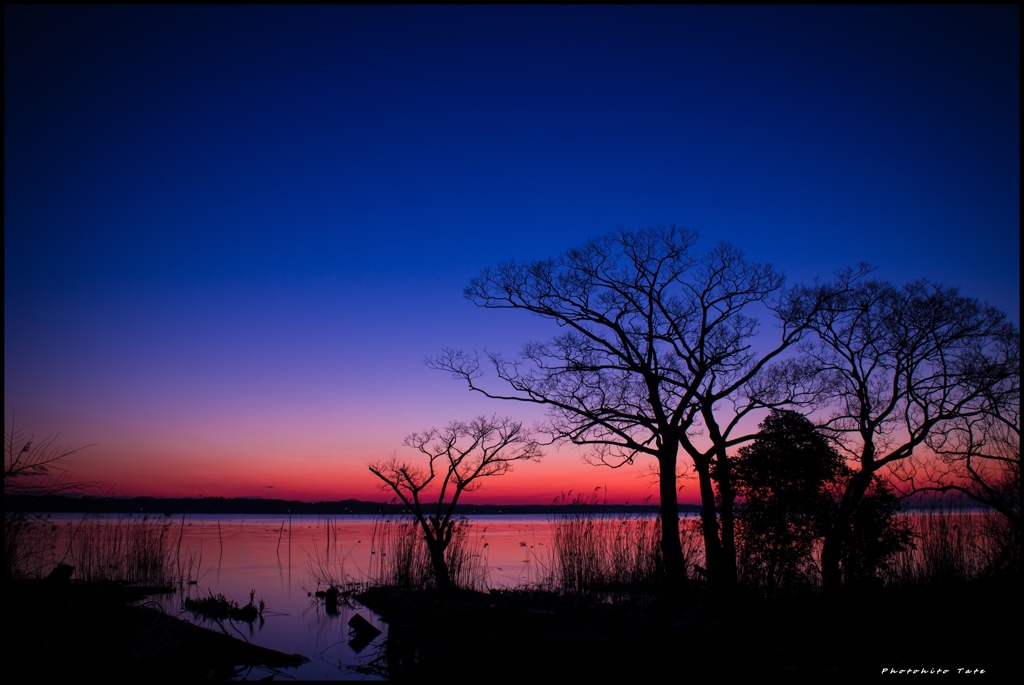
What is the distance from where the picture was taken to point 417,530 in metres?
16.6

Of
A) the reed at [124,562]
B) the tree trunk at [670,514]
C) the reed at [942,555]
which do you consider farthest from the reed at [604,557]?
the reed at [124,562]

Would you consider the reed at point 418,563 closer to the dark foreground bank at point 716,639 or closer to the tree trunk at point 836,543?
the dark foreground bank at point 716,639

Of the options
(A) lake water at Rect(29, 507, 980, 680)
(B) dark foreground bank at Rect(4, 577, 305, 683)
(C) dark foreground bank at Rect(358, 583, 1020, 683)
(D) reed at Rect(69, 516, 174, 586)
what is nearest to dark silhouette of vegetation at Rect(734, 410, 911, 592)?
(C) dark foreground bank at Rect(358, 583, 1020, 683)

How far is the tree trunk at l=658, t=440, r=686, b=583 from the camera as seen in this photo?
1393 centimetres

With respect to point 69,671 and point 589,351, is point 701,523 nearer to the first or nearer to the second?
point 589,351

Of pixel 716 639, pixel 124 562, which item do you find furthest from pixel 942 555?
pixel 124 562

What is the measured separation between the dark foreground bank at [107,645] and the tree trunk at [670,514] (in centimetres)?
816

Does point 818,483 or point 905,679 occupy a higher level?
point 818,483

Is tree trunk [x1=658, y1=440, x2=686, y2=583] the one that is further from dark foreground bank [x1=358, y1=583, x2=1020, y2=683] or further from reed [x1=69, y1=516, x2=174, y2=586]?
reed [x1=69, y1=516, x2=174, y2=586]

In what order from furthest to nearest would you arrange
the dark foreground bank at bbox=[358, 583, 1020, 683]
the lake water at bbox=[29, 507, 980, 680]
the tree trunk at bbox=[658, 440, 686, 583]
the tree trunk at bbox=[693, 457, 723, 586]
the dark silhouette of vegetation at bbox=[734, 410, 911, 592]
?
the tree trunk at bbox=[658, 440, 686, 583] < the tree trunk at bbox=[693, 457, 723, 586] < the dark silhouette of vegetation at bbox=[734, 410, 911, 592] < the lake water at bbox=[29, 507, 980, 680] < the dark foreground bank at bbox=[358, 583, 1020, 683]

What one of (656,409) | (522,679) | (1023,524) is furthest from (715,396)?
(522,679)

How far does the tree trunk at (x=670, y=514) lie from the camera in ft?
45.7

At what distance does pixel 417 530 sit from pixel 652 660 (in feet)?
33.5

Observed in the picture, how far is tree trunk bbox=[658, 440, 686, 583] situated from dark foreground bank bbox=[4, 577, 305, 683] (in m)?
8.16
